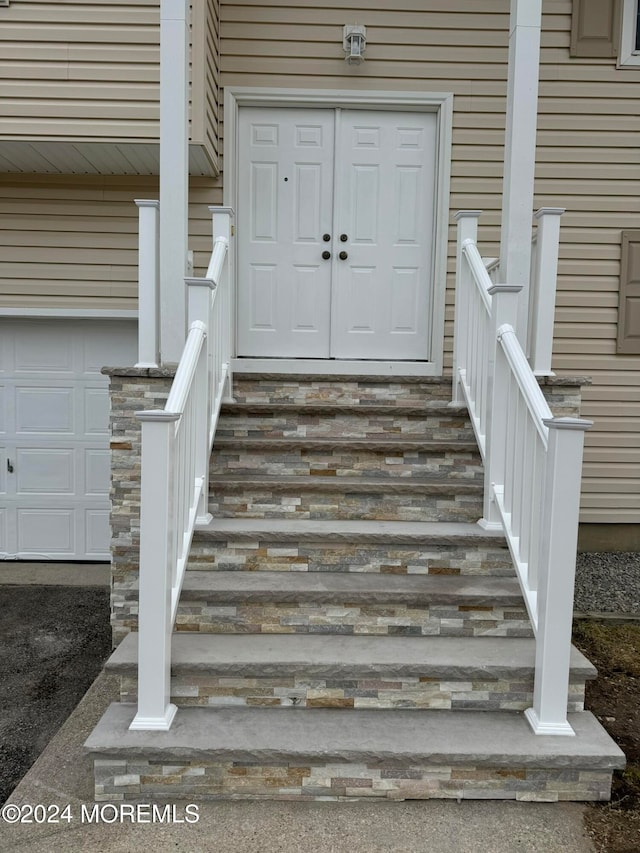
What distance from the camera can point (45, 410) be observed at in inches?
212

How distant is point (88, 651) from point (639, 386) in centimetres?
424

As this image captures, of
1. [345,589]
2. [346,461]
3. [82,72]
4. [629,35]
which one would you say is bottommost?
[345,589]

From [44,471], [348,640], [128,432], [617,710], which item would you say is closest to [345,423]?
[128,432]

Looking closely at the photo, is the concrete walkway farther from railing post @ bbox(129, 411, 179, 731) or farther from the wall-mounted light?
the wall-mounted light

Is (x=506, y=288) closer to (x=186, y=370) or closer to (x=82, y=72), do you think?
(x=186, y=370)

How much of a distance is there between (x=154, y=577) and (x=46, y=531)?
11.4ft

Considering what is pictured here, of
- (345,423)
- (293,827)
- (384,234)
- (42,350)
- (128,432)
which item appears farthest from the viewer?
(42,350)

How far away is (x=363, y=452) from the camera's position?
3.57m

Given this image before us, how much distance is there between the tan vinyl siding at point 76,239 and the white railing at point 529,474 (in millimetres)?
2491

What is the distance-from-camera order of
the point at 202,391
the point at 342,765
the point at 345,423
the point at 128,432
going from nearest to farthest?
the point at 342,765
the point at 202,391
the point at 128,432
the point at 345,423

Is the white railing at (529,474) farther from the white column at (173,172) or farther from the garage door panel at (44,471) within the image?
the garage door panel at (44,471)

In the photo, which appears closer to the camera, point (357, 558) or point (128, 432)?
point (357, 558)

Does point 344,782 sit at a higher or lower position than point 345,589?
lower

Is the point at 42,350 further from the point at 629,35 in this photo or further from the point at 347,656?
the point at 629,35
